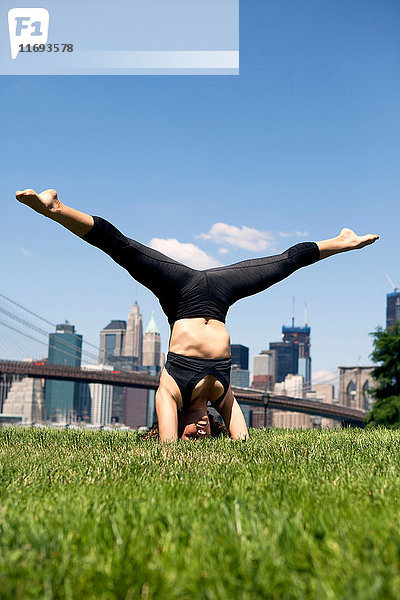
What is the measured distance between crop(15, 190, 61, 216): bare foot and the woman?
19.1 inches

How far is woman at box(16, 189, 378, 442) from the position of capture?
5.50 metres

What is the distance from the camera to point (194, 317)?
572 centimetres

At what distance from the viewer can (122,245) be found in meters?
5.36

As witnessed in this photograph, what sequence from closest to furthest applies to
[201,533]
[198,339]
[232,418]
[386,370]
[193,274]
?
[201,533], [198,339], [193,274], [232,418], [386,370]

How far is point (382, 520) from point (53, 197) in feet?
12.9

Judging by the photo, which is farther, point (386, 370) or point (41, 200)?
point (386, 370)

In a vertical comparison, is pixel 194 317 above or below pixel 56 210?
below

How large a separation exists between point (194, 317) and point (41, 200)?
6.58 ft

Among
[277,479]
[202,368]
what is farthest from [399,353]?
[277,479]

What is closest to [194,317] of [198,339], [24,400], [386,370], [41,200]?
[198,339]

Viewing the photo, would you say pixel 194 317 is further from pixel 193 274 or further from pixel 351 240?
pixel 351 240

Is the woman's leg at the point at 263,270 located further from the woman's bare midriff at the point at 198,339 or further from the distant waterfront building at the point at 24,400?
the distant waterfront building at the point at 24,400

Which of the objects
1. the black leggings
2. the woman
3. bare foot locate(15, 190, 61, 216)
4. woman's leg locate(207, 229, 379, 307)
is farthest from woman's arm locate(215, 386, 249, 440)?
bare foot locate(15, 190, 61, 216)

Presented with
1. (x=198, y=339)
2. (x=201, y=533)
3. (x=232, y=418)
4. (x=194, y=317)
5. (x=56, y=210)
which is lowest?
(x=201, y=533)
